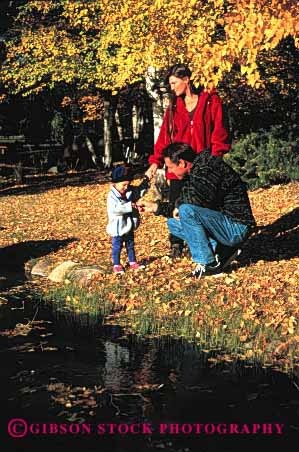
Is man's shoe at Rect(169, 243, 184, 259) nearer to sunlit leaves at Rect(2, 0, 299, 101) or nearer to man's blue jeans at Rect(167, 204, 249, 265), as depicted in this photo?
man's blue jeans at Rect(167, 204, 249, 265)

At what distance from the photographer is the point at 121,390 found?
5152mm

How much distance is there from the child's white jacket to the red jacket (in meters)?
0.53

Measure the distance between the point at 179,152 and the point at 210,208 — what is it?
73cm

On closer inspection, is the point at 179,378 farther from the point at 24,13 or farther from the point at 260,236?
the point at 24,13

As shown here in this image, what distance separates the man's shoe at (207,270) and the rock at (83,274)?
4.07ft

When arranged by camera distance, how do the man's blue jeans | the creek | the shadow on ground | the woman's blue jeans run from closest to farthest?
the creek, the man's blue jeans, the woman's blue jeans, the shadow on ground

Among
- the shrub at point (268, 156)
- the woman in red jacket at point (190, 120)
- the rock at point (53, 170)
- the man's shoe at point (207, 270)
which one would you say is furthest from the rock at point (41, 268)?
the rock at point (53, 170)

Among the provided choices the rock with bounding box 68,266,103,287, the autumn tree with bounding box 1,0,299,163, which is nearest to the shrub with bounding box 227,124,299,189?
the autumn tree with bounding box 1,0,299,163

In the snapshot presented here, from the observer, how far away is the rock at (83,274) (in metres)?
8.66

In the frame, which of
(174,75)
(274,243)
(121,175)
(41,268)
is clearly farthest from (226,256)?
(41,268)

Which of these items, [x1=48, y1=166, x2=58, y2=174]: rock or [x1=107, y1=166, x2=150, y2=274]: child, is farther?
[x1=48, y1=166, x2=58, y2=174]: rock

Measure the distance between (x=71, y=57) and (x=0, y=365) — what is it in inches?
658

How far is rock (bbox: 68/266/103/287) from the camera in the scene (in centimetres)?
866

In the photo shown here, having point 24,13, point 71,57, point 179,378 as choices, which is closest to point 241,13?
point 179,378
